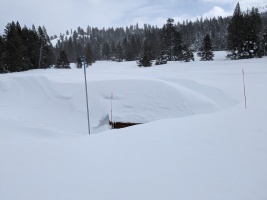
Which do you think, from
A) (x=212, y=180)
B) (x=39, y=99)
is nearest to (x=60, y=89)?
(x=39, y=99)

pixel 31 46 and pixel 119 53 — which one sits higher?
pixel 119 53

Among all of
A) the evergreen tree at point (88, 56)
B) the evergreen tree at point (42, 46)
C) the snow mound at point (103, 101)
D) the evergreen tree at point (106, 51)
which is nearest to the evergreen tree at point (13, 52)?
the evergreen tree at point (42, 46)

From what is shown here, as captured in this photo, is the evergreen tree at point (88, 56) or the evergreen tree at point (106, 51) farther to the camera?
the evergreen tree at point (106, 51)

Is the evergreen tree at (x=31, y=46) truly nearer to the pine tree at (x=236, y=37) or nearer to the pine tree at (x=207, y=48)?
the pine tree at (x=207, y=48)

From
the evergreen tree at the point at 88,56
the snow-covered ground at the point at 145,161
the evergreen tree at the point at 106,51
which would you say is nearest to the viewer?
the snow-covered ground at the point at 145,161

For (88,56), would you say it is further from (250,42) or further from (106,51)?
(250,42)

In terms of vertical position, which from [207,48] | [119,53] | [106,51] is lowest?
[207,48]

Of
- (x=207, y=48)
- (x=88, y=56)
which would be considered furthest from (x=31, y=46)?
(x=207, y=48)

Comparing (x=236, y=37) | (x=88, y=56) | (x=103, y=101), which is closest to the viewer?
(x=103, y=101)

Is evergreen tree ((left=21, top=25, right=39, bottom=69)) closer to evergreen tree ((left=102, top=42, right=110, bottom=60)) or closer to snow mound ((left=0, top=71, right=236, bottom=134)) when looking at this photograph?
snow mound ((left=0, top=71, right=236, bottom=134))

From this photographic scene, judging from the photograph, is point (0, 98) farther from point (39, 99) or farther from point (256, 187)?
point (256, 187)

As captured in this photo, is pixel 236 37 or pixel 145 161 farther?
pixel 236 37

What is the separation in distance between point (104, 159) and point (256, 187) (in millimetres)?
2601

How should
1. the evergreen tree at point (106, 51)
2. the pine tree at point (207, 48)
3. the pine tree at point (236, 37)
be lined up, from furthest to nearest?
1. the evergreen tree at point (106, 51)
2. the pine tree at point (207, 48)
3. the pine tree at point (236, 37)
